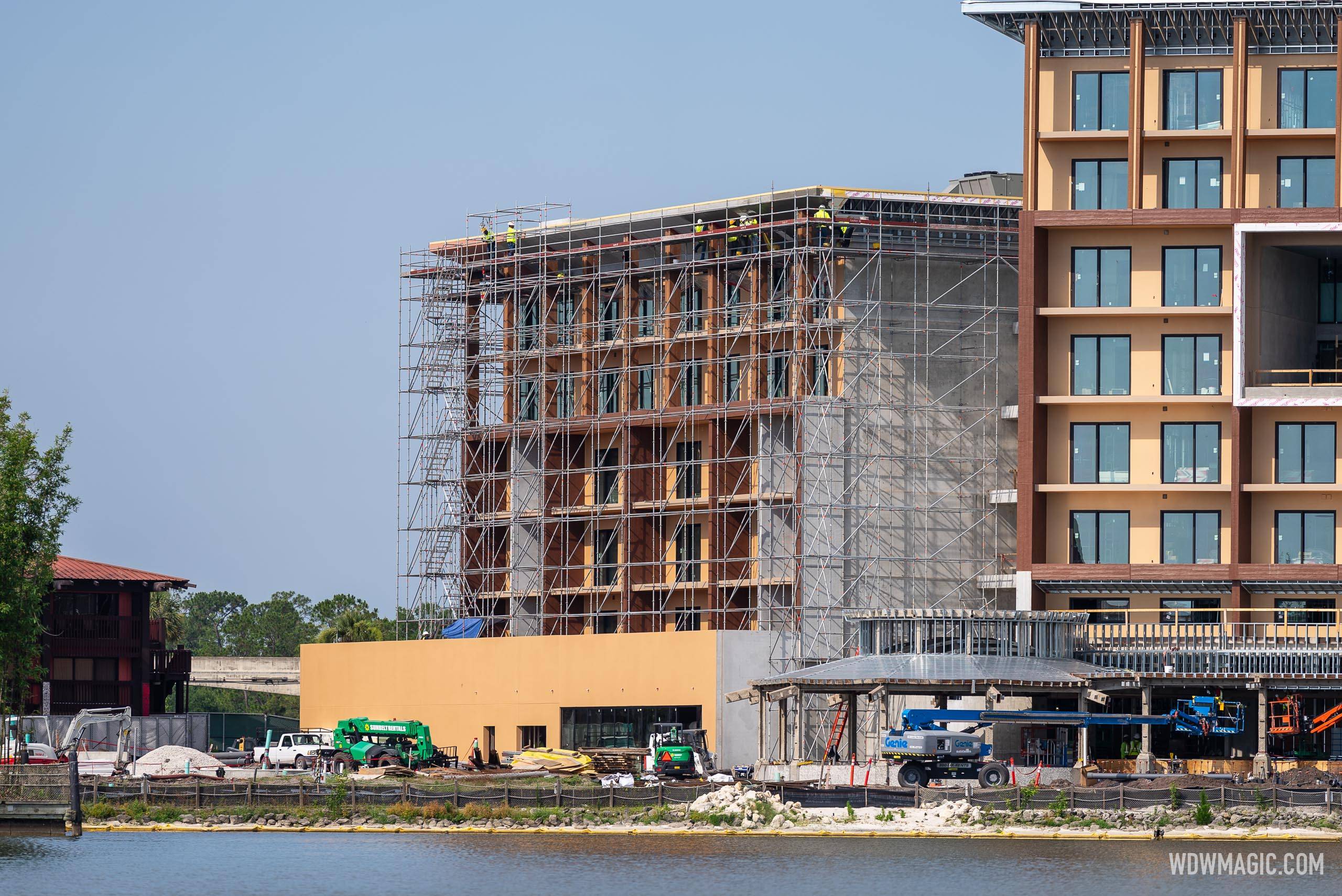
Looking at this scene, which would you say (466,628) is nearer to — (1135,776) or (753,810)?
(753,810)

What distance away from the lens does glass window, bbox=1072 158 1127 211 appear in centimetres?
9569

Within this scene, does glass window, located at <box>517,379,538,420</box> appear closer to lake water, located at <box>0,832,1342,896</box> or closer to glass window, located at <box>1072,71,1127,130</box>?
glass window, located at <box>1072,71,1127,130</box>

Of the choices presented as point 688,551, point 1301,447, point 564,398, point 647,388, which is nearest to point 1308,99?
point 1301,447

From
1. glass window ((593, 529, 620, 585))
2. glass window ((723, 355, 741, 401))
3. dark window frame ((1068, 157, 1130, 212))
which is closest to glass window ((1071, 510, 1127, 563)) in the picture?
dark window frame ((1068, 157, 1130, 212))

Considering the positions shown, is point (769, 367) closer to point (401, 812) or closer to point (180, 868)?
point (401, 812)

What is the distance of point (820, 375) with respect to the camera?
10425 centimetres

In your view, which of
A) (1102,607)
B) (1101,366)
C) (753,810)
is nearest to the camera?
(753,810)

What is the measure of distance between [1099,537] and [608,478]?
97.7 feet

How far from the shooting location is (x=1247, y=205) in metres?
94.4

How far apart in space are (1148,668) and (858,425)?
765 inches

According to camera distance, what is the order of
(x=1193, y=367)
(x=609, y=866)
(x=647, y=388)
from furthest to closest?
(x=647, y=388) < (x=1193, y=367) < (x=609, y=866)

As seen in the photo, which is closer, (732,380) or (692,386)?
(732,380)

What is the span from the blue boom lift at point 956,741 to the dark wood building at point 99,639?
50380mm

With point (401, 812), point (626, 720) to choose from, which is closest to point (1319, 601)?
point (626, 720)
